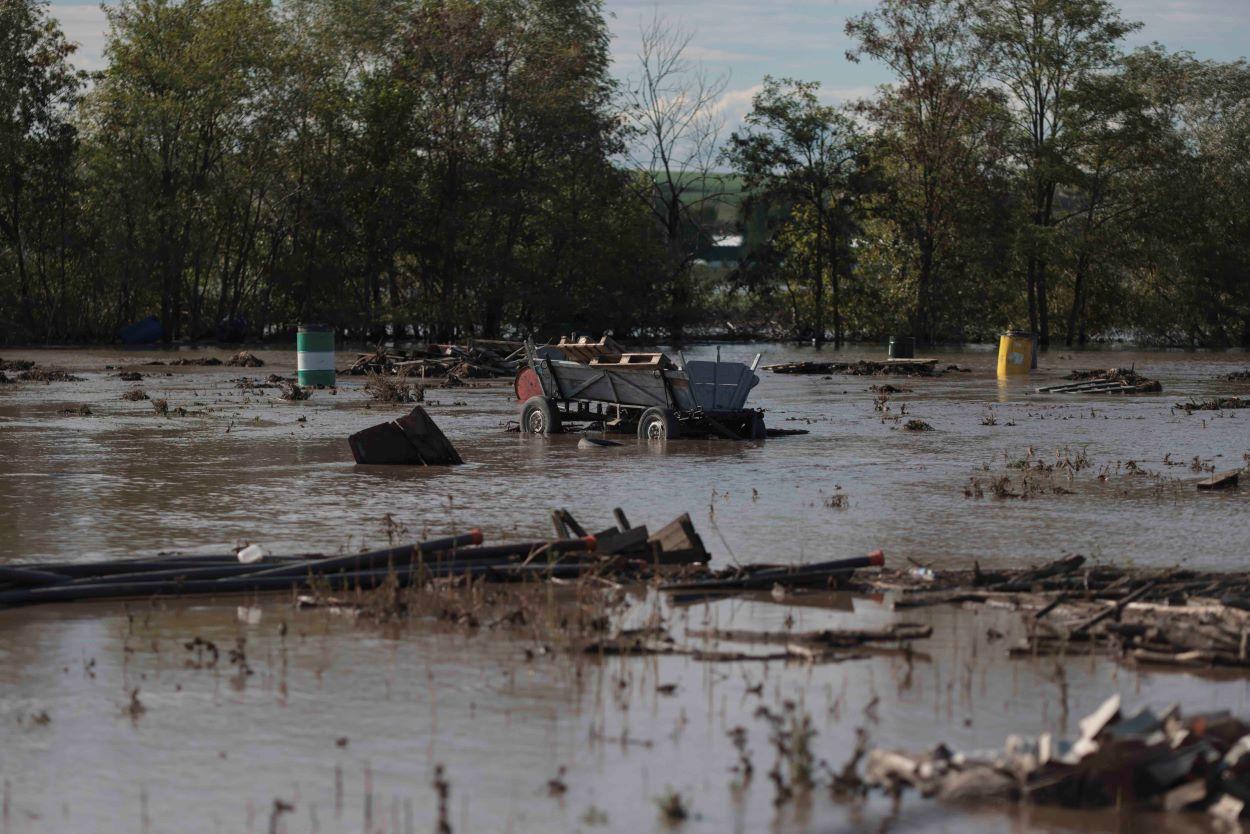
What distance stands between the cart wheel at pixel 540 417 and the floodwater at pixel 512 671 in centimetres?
318

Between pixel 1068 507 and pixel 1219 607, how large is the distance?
4813 mm

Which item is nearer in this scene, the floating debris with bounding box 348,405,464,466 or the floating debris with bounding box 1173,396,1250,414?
the floating debris with bounding box 348,405,464,466

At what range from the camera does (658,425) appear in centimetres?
1864

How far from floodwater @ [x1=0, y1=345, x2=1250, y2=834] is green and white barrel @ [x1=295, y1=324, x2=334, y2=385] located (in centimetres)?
1287

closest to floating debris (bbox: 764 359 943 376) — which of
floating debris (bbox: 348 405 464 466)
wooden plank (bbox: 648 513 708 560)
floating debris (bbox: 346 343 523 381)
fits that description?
floating debris (bbox: 346 343 523 381)

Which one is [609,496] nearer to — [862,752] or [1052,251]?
[862,752]

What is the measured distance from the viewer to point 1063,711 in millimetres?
6137

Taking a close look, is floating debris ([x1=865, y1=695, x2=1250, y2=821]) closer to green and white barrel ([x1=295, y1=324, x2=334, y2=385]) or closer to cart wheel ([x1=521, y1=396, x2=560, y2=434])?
cart wheel ([x1=521, y1=396, x2=560, y2=434])

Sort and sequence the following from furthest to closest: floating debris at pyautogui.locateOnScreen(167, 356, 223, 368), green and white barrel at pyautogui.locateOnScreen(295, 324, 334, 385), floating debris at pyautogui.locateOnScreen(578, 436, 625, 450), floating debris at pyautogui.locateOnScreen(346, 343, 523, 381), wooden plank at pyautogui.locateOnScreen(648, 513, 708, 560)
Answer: floating debris at pyautogui.locateOnScreen(167, 356, 223, 368) < floating debris at pyautogui.locateOnScreen(346, 343, 523, 381) < green and white barrel at pyautogui.locateOnScreen(295, 324, 334, 385) < floating debris at pyautogui.locateOnScreen(578, 436, 625, 450) < wooden plank at pyautogui.locateOnScreen(648, 513, 708, 560)

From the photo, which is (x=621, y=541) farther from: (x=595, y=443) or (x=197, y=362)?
(x=197, y=362)

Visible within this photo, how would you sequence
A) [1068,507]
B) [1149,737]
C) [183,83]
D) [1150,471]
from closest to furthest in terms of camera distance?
[1149,737]
[1068,507]
[1150,471]
[183,83]

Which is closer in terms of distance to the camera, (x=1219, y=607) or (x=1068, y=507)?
(x=1219, y=607)

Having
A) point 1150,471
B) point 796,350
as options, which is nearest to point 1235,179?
point 796,350

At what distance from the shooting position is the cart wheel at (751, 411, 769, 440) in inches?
758
